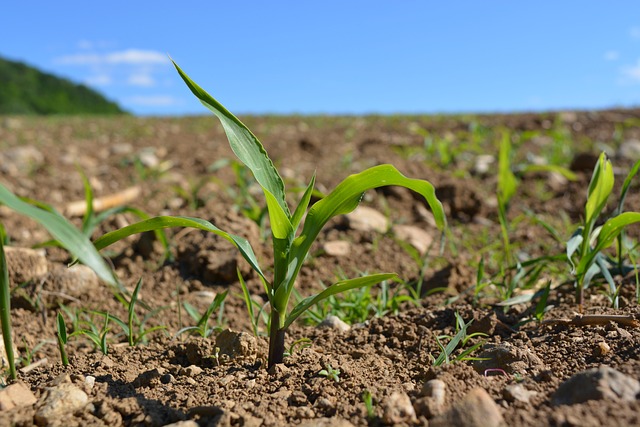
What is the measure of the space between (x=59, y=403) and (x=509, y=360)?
962 mm

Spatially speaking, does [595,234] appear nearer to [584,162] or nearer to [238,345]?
[238,345]

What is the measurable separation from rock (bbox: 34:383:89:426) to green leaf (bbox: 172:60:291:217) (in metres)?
0.58

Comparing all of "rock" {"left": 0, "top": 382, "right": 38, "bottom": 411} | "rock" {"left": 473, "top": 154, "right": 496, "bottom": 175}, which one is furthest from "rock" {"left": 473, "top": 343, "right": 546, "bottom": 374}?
"rock" {"left": 473, "top": 154, "right": 496, "bottom": 175}

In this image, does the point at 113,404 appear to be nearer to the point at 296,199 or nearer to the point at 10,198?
the point at 10,198

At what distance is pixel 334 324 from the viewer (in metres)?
1.76

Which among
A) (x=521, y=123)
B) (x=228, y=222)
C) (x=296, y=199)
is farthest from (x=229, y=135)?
(x=521, y=123)

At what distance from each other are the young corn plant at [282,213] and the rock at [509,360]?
0.30 m

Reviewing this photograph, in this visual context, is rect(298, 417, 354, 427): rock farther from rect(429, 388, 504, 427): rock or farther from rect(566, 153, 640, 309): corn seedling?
rect(566, 153, 640, 309): corn seedling

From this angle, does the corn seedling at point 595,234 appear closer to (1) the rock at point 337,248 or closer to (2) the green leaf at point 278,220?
(2) the green leaf at point 278,220

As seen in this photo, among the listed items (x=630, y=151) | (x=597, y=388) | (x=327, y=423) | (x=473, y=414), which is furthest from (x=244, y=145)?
(x=630, y=151)

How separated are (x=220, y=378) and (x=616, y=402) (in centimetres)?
82

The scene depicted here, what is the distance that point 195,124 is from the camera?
8.32 meters

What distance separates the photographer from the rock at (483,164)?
13.1 feet

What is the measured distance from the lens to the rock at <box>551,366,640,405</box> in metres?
1.10
